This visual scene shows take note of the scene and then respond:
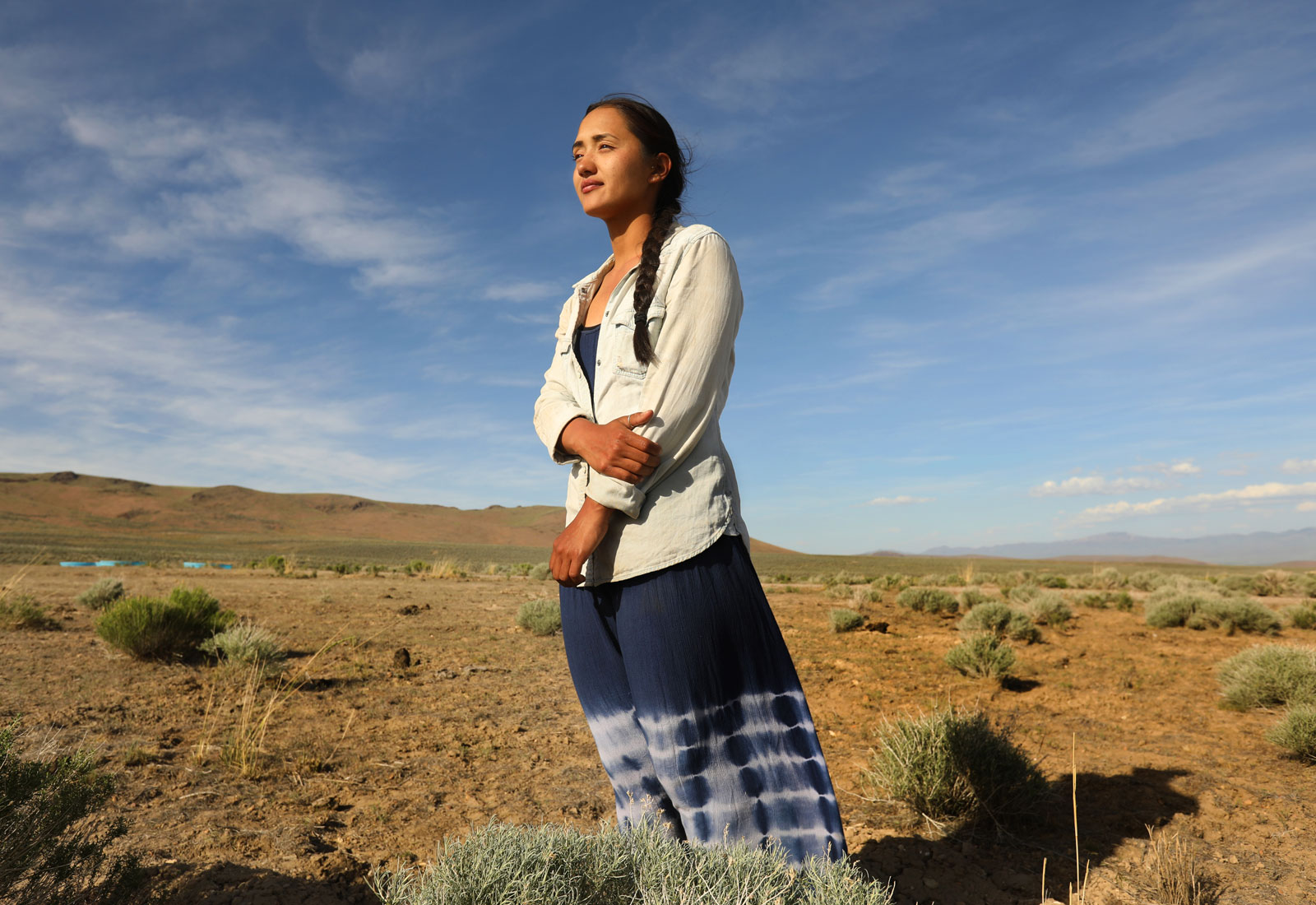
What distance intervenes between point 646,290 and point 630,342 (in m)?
0.13

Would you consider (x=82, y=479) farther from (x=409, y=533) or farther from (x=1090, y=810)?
(x=1090, y=810)

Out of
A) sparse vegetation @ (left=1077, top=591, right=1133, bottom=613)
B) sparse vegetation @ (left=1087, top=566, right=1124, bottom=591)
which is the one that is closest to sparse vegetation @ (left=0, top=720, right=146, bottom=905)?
sparse vegetation @ (left=1077, top=591, right=1133, bottom=613)

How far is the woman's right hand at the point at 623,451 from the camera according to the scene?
1.52 meters

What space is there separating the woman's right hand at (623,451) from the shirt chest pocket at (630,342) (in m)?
0.16

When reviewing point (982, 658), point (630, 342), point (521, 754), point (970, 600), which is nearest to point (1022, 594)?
point (970, 600)

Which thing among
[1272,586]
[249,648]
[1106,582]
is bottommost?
[1106,582]

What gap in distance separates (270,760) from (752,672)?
4.15 m

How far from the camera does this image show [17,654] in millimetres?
7113

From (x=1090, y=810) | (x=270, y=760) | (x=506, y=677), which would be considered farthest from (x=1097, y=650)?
(x=270, y=760)

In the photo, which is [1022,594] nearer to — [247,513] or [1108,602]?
[1108,602]

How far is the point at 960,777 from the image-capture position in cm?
380

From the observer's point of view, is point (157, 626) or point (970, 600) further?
point (970, 600)

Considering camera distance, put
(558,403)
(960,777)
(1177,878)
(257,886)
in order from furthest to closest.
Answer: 1. (960,777)
2. (1177,878)
3. (257,886)
4. (558,403)

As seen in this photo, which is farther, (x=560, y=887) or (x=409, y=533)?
Result: (x=409, y=533)
